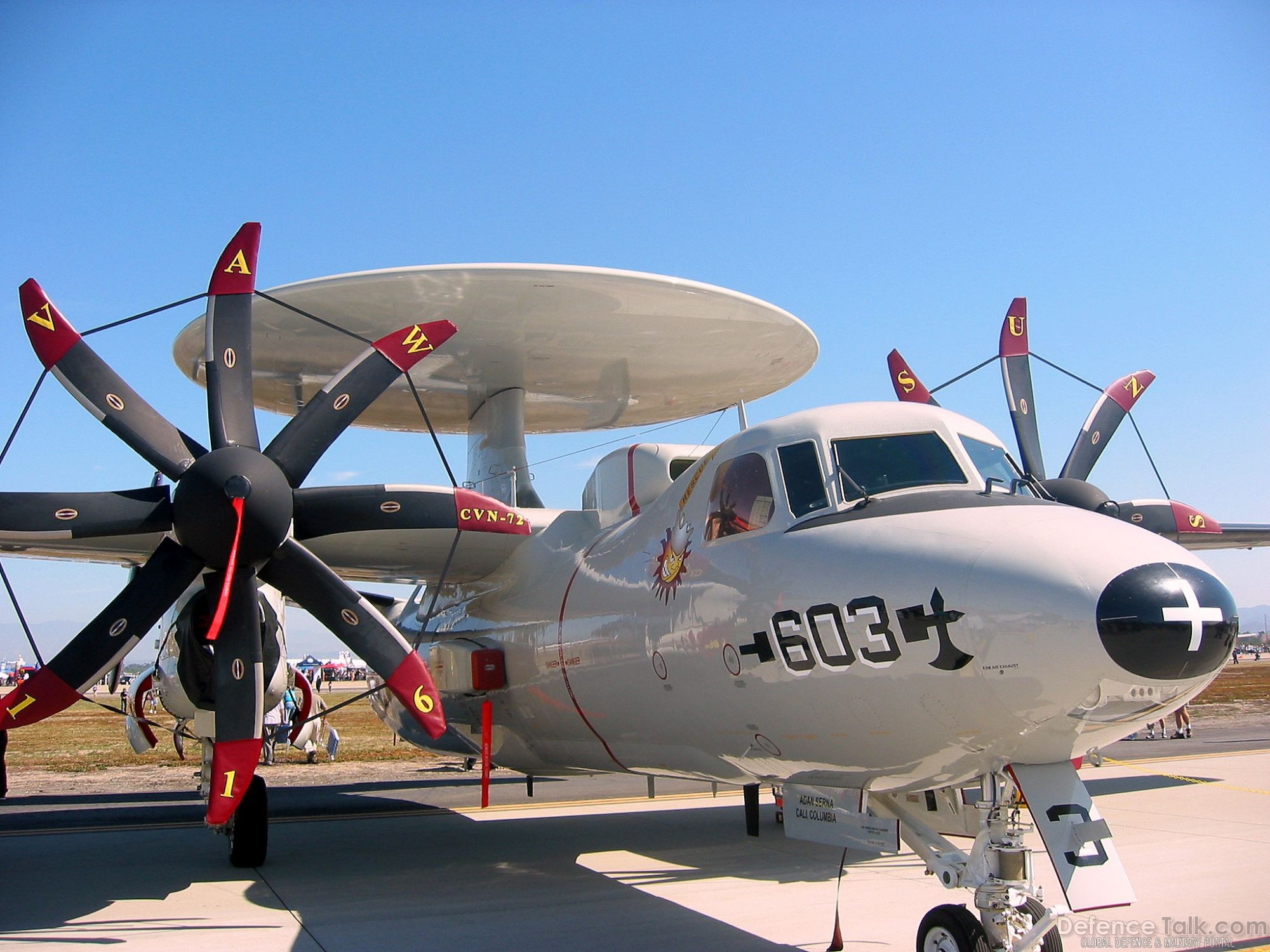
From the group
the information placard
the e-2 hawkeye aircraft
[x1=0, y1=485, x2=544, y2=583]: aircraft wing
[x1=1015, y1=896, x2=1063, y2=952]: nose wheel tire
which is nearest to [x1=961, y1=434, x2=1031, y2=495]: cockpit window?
the e-2 hawkeye aircraft

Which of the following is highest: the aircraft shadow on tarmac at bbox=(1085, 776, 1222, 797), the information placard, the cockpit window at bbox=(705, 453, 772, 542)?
the cockpit window at bbox=(705, 453, 772, 542)

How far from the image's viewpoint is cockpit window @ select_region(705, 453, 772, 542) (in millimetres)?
7227

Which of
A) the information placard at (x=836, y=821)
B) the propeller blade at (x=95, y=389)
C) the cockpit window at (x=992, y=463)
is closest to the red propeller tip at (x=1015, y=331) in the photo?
the cockpit window at (x=992, y=463)

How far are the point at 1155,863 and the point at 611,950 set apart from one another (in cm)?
614

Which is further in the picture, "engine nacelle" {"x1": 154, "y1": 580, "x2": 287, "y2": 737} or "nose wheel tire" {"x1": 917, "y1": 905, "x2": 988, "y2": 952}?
"engine nacelle" {"x1": 154, "y1": 580, "x2": 287, "y2": 737}

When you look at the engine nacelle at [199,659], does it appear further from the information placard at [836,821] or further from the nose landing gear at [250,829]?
the information placard at [836,821]

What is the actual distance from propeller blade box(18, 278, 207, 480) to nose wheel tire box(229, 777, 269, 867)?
158 inches

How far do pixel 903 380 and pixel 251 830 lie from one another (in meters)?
9.15

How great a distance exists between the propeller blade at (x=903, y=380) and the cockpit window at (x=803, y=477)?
5899mm

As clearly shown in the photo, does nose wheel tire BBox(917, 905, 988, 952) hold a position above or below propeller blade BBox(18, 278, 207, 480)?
below

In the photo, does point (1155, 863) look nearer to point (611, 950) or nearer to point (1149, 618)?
point (611, 950)

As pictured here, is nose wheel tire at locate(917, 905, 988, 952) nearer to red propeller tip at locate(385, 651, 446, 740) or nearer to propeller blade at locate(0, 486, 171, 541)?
red propeller tip at locate(385, 651, 446, 740)

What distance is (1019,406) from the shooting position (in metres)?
14.2

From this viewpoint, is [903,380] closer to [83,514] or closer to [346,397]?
[346,397]
